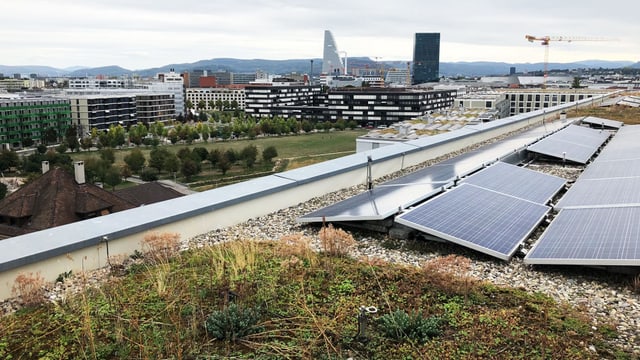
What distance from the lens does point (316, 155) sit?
60562 millimetres

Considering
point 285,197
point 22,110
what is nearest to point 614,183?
point 285,197

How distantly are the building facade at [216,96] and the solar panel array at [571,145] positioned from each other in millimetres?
124356

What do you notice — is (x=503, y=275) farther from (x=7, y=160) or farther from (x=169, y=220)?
(x=7, y=160)

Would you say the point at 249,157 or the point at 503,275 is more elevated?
the point at 503,275

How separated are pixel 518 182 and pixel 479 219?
315 centimetres

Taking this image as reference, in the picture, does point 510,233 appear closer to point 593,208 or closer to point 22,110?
point 593,208

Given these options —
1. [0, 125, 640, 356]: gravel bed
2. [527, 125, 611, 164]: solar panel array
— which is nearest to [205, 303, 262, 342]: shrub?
[0, 125, 640, 356]: gravel bed

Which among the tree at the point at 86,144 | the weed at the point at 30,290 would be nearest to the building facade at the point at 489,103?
the tree at the point at 86,144

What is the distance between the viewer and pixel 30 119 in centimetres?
7231

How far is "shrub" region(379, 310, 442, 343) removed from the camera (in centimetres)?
494

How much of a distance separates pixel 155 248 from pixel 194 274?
1.10 metres

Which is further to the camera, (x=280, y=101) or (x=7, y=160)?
(x=280, y=101)

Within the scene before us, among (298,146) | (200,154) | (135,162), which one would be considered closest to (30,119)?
(135,162)

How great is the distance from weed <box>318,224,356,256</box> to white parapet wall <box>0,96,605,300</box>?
230 centimetres
